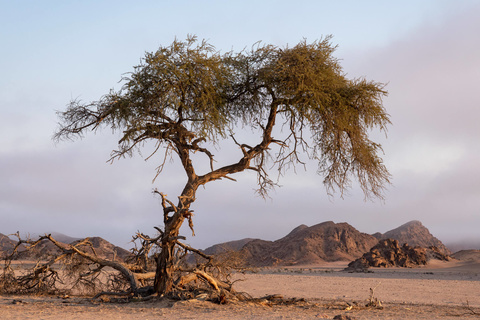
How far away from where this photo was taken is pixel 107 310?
12.8 m

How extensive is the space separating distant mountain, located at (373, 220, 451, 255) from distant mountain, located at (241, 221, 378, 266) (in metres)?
28.2

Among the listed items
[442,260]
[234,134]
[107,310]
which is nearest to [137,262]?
[107,310]

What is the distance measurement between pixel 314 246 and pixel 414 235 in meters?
42.5

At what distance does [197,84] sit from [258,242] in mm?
61768

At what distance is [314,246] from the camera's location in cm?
7025

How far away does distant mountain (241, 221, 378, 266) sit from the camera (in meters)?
67.0

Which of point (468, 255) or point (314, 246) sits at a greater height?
point (314, 246)

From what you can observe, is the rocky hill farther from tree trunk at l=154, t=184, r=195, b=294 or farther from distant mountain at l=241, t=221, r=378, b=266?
tree trunk at l=154, t=184, r=195, b=294

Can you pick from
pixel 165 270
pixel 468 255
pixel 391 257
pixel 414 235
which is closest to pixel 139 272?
pixel 165 270

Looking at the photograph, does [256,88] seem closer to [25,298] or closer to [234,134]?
[234,134]

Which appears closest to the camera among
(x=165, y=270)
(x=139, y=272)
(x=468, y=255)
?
(x=165, y=270)

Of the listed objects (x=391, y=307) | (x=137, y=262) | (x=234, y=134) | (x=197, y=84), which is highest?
(x=197, y=84)

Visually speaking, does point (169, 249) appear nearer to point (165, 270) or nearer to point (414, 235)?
point (165, 270)

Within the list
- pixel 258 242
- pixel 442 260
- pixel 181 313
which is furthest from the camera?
pixel 258 242
